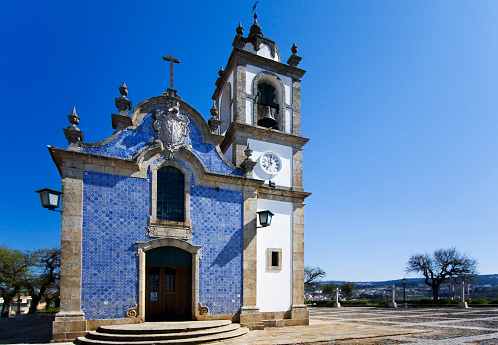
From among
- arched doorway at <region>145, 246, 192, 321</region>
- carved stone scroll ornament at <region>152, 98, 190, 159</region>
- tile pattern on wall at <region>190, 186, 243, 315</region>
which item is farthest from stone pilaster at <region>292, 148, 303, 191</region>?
arched doorway at <region>145, 246, 192, 321</region>

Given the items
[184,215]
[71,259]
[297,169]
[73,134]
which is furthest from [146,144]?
[297,169]

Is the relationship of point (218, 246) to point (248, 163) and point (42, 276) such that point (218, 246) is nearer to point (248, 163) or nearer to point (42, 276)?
point (248, 163)

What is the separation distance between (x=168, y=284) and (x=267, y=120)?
7859 mm

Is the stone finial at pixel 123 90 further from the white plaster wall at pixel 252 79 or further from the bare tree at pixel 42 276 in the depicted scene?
the bare tree at pixel 42 276

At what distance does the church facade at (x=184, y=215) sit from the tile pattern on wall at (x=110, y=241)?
32 mm

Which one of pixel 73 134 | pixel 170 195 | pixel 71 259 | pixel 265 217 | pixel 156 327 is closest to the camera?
pixel 156 327

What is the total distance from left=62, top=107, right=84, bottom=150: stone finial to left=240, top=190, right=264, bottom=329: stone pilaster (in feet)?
21.0

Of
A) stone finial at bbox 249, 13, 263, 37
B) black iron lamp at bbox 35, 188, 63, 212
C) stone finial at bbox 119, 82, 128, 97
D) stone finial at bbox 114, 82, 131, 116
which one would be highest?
stone finial at bbox 249, 13, 263, 37

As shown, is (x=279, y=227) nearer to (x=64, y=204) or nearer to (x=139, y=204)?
(x=139, y=204)

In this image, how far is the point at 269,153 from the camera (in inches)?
625

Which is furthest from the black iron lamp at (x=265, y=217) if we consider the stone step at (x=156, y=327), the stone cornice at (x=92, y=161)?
the stone step at (x=156, y=327)

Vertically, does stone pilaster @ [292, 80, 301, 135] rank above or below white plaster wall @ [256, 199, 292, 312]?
above

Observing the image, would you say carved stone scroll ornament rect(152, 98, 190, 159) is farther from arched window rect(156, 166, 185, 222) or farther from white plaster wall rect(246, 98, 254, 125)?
white plaster wall rect(246, 98, 254, 125)

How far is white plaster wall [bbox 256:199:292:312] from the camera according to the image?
46.9 ft
